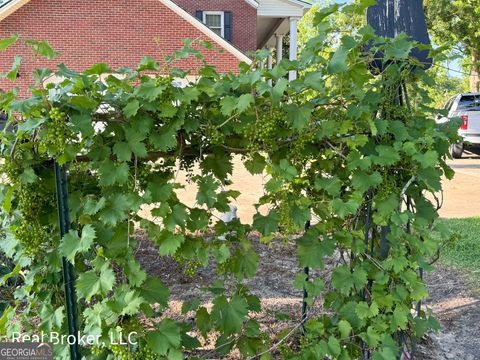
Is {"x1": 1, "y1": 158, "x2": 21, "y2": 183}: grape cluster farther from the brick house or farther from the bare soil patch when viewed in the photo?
the brick house

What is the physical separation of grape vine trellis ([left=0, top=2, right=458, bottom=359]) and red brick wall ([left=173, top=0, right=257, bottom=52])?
60.6 feet

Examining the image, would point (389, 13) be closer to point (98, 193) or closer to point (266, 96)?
point (266, 96)

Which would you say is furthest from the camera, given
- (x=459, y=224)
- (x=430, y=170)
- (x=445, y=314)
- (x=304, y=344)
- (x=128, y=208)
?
(x=459, y=224)

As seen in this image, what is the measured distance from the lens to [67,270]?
2.13 metres

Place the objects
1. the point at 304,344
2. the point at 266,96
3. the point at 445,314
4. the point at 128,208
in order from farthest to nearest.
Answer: the point at 445,314 → the point at 304,344 → the point at 266,96 → the point at 128,208

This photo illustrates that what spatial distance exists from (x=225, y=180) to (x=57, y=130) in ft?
2.47

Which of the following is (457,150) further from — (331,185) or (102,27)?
(331,185)

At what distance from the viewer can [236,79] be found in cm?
202

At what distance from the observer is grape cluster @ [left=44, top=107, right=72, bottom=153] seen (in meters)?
1.80

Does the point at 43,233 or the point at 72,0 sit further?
the point at 72,0

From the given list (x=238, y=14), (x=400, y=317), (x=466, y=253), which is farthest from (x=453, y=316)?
(x=238, y=14)

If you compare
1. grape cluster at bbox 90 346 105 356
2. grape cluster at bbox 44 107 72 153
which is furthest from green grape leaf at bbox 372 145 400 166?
grape cluster at bbox 90 346 105 356

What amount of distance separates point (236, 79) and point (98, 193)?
78 centimetres

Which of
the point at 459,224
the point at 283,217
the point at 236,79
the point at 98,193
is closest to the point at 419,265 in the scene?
the point at 283,217
